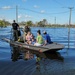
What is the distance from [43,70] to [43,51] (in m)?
6.29

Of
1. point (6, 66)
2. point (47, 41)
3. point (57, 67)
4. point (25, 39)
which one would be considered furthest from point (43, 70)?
point (25, 39)

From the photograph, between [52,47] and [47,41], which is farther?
[47,41]

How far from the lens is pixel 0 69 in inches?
504

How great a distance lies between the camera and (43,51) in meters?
19.0

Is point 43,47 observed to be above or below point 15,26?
below

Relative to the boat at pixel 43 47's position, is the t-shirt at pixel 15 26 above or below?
above

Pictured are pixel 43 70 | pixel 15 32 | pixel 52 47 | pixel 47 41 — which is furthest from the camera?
pixel 15 32

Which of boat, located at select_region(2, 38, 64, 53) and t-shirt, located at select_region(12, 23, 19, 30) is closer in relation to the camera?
boat, located at select_region(2, 38, 64, 53)

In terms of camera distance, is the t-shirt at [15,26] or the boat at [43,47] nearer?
the boat at [43,47]

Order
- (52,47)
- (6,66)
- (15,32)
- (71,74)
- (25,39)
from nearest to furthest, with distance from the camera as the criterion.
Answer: (71,74) < (6,66) < (52,47) < (25,39) < (15,32)

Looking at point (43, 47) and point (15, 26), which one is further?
point (15, 26)

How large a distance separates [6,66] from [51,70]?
240 cm

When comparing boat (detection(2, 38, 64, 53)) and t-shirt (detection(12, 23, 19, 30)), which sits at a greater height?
t-shirt (detection(12, 23, 19, 30))

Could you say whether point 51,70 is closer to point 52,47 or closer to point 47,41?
point 52,47
